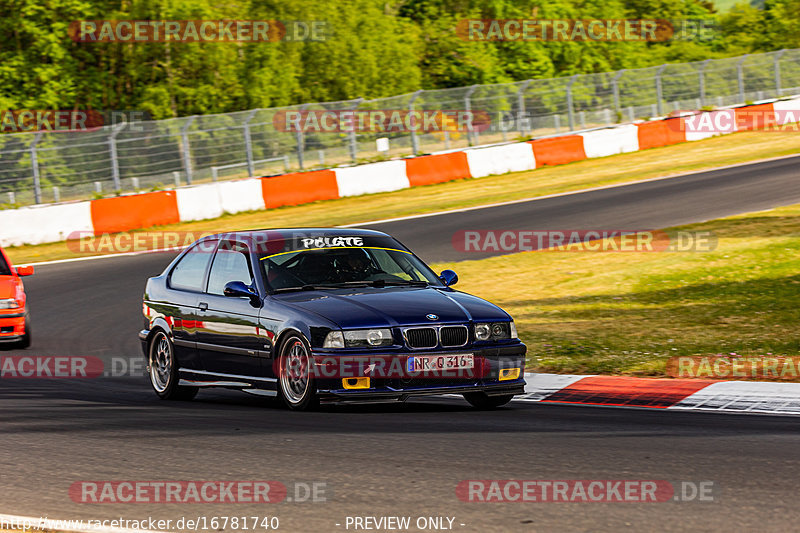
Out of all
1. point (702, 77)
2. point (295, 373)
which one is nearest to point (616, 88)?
point (702, 77)

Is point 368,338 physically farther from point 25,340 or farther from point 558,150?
point 558,150

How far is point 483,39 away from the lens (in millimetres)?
57656

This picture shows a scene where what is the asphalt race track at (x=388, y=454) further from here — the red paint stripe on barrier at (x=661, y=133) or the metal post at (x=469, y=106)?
the red paint stripe on barrier at (x=661, y=133)

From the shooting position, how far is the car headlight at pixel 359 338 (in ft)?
26.7

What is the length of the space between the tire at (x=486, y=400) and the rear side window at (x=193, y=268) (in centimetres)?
256

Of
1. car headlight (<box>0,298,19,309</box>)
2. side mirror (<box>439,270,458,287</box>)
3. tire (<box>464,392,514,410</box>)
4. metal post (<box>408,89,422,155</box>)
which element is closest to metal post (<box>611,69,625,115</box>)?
metal post (<box>408,89,422,155</box>)

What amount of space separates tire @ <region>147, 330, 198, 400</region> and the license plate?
100.0 inches

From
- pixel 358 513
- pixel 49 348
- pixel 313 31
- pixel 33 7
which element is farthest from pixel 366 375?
pixel 313 31

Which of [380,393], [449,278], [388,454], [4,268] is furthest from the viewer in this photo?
[4,268]

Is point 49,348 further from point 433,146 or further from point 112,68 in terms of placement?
point 112,68

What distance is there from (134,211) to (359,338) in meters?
17.5

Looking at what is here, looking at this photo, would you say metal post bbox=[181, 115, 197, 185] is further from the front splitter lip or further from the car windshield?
the front splitter lip

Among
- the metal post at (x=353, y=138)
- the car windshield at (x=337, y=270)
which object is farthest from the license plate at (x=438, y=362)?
the metal post at (x=353, y=138)

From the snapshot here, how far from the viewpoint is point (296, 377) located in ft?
28.0
